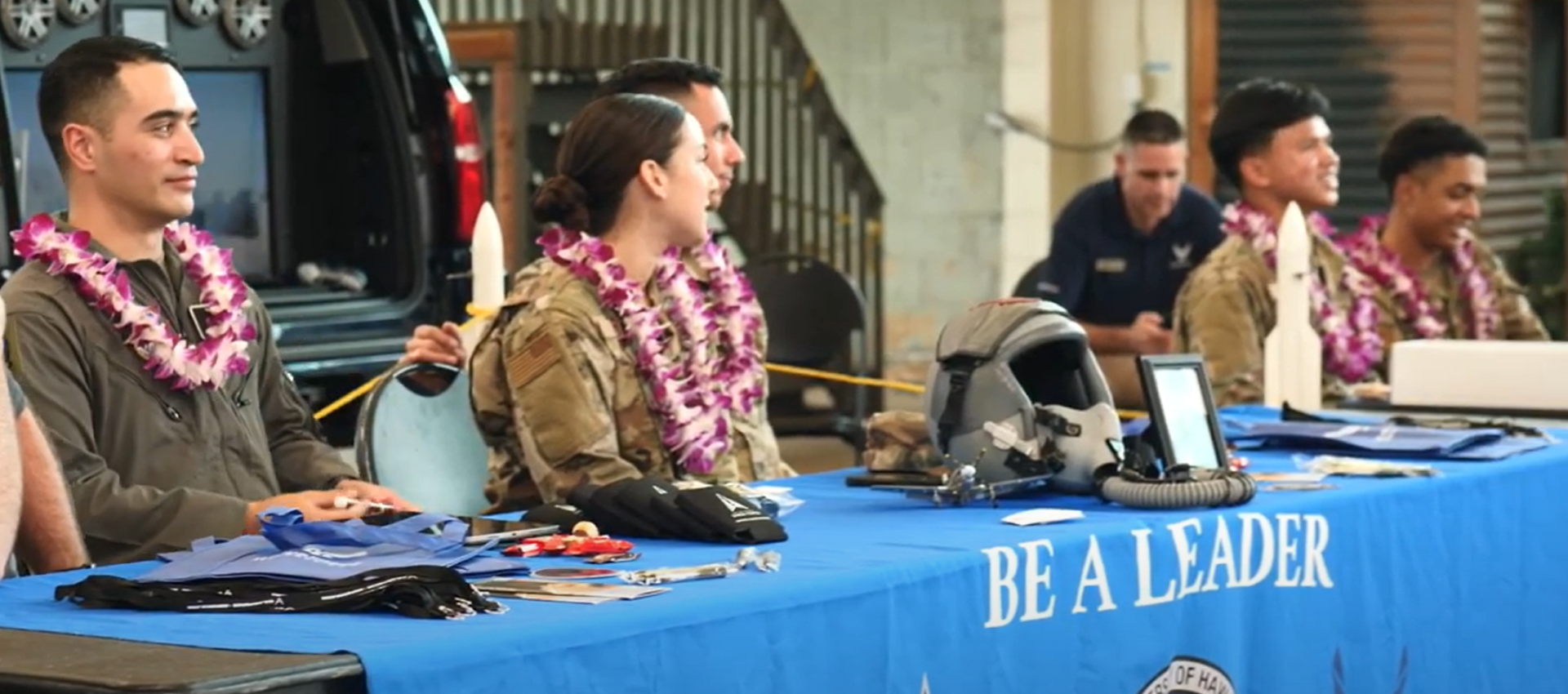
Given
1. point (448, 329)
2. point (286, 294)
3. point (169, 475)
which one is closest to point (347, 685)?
point (169, 475)

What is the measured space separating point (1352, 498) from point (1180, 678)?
1.91 ft

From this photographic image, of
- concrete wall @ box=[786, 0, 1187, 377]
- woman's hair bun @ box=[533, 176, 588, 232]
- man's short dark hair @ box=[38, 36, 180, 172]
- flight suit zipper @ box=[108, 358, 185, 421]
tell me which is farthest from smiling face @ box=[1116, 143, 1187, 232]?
concrete wall @ box=[786, 0, 1187, 377]

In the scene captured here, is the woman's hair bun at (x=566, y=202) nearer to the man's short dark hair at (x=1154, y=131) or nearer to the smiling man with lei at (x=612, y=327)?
the smiling man with lei at (x=612, y=327)

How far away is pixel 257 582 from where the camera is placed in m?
3.48

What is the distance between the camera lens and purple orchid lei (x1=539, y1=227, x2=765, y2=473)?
516cm

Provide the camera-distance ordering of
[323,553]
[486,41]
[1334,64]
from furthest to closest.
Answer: [1334,64], [486,41], [323,553]

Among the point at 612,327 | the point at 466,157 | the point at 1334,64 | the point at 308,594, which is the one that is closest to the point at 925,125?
the point at 1334,64

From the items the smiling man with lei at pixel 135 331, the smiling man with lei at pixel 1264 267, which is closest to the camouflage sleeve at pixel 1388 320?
the smiling man with lei at pixel 1264 267

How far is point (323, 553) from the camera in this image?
12.0 ft

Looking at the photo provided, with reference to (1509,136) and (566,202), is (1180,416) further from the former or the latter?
(1509,136)

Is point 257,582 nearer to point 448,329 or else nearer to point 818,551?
point 818,551

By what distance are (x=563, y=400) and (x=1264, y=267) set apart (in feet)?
7.97

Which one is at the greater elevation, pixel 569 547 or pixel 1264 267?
pixel 1264 267

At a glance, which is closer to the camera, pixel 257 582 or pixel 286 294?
pixel 257 582
